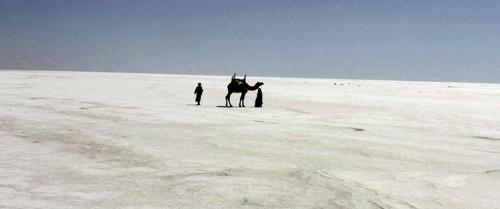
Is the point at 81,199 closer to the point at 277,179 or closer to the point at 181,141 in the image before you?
the point at 277,179

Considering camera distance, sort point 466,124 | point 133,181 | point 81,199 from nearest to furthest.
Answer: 1. point 81,199
2. point 133,181
3. point 466,124

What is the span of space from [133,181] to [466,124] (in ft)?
41.7

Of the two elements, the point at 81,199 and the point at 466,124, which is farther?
the point at 466,124

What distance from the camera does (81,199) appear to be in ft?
20.0

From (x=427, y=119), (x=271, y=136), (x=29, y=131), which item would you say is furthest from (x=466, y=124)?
(x=29, y=131)

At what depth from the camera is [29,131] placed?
1205cm

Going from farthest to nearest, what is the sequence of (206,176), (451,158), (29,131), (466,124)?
(466,124), (29,131), (451,158), (206,176)

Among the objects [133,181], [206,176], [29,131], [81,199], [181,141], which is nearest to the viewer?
[81,199]

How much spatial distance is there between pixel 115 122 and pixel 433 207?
10.1 meters

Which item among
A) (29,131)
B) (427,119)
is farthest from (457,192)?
(427,119)

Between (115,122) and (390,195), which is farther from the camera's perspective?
(115,122)

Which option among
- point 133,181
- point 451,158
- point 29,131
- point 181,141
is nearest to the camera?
point 133,181

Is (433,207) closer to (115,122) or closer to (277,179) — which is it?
(277,179)

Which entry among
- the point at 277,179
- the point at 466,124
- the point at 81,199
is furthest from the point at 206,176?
the point at 466,124
